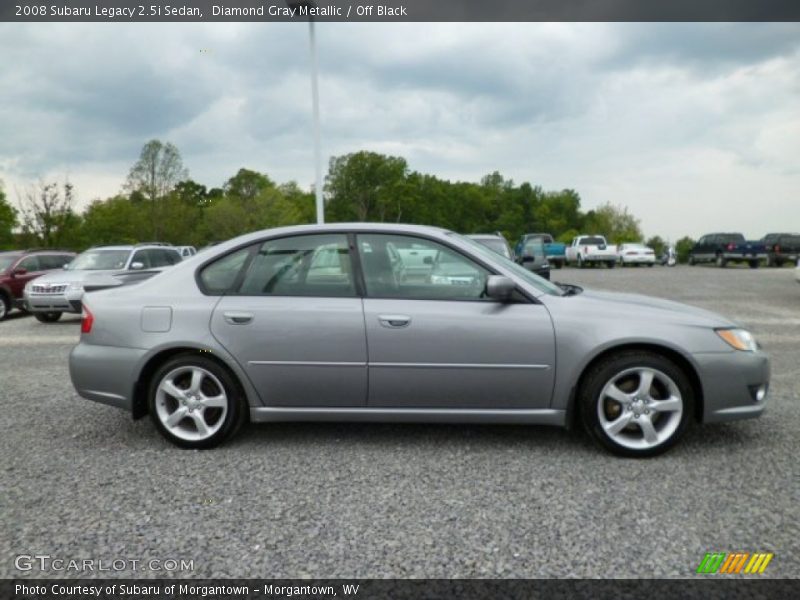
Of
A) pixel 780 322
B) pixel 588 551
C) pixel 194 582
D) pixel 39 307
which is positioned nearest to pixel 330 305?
pixel 194 582

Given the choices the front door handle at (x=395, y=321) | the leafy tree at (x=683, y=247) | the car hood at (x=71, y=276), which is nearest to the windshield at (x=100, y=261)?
the car hood at (x=71, y=276)

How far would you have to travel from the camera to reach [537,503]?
10.4 ft

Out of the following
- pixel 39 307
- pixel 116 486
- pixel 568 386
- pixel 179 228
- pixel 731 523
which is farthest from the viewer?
pixel 179 228

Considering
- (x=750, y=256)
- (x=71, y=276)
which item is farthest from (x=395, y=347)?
(x=750, y=256)

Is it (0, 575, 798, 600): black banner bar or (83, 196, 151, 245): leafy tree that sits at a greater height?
(83, 196, 151, 245): leafy tree

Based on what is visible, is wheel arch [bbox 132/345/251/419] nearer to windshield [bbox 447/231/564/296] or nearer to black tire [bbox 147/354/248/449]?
black tire [bbox 147/354/248/449]

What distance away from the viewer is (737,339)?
3742 millimetres

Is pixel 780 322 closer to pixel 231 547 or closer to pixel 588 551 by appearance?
pixel 588 551

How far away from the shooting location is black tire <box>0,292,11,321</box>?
1355cm

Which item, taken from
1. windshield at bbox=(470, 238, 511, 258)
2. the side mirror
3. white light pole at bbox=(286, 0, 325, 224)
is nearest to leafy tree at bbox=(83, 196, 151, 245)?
white light pole at bbox=(286, 0, 325, 224)

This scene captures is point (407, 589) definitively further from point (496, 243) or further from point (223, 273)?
point (496, 243)

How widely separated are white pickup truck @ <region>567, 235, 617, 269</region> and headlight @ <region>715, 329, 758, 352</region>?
31.6m

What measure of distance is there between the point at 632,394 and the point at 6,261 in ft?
50.0

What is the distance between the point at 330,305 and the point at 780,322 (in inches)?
390
